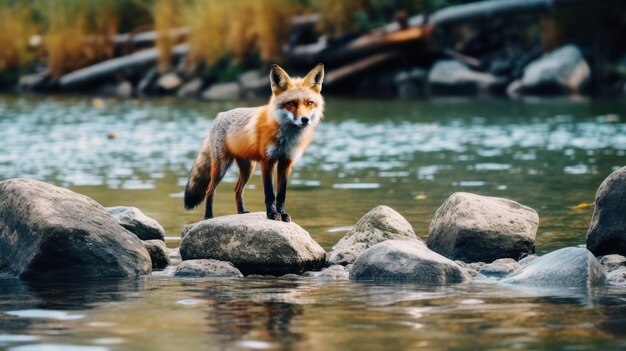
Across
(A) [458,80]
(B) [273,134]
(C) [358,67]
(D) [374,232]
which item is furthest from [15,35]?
(D) [374,232]

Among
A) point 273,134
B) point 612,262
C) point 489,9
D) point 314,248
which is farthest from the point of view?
point 489,9

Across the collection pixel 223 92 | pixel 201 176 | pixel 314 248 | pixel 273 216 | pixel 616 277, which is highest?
pixel 223 92

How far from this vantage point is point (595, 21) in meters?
37.3

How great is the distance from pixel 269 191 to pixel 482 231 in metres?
1.93

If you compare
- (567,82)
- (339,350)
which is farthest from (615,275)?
(567,82)

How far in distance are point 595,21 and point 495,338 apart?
31259 millimetres

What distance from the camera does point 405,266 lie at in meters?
10.1

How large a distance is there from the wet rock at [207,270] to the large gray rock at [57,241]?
1.03 ft

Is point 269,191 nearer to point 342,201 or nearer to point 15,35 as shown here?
point 342,201

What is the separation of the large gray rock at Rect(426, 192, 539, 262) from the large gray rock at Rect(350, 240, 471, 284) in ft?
3.19

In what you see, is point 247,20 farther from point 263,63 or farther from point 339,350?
point 339,350

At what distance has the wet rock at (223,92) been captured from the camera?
40.2 meters

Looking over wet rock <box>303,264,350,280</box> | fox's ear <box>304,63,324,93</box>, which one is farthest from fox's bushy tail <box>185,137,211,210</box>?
wet rock <box>303,264,350,280</box>

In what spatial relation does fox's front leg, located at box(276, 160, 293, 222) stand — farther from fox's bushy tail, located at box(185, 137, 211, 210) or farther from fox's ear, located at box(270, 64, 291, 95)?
fox's bushy tail, located at box(185, 137, 211, 210)
